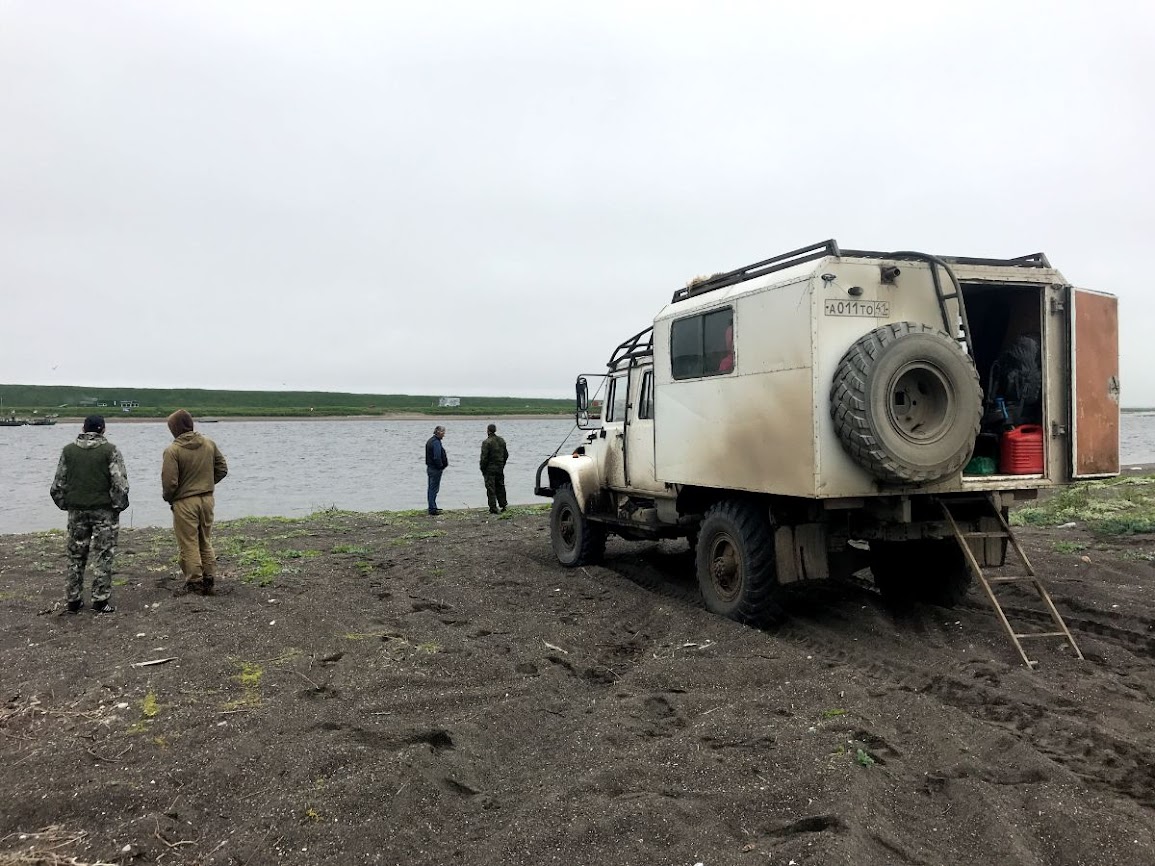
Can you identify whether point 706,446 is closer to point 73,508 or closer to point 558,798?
point 558,798

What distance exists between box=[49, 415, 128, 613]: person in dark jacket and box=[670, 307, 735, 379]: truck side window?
5.43 m

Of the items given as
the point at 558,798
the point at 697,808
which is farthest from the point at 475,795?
the point at 697,808

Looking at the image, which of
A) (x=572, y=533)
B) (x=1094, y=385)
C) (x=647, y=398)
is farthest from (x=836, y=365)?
(x=572, y=533)

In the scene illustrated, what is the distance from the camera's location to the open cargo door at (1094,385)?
6.77 m

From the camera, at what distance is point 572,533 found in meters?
10.8

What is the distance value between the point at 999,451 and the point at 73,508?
27.7 feet

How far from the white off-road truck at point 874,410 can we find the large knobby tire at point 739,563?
0.6 inches

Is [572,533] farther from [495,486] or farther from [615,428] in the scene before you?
[495,486]

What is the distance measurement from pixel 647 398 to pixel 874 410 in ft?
11.6

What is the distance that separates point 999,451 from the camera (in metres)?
7.00

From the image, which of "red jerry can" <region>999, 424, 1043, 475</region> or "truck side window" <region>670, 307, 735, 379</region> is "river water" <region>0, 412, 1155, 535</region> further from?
"red jerry can" <region>999, 424, 1043, 475</region>

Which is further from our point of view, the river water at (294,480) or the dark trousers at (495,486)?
the river water at (294,480)

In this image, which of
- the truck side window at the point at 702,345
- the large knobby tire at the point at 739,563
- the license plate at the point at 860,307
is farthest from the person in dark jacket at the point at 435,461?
the license plate at the point at 860,307

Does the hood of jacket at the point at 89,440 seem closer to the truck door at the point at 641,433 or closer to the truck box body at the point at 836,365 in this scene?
the truck door at the point at 641,433
